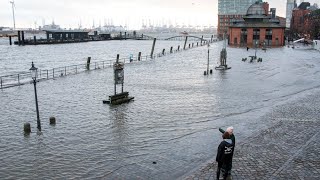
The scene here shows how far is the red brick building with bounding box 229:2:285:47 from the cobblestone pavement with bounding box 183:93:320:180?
344 feet

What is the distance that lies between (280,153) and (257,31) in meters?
116

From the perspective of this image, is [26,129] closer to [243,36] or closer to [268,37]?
[268,37]

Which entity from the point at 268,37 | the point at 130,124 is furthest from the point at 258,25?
the point at 130,124

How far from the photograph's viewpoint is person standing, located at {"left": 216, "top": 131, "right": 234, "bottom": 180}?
11836 mm

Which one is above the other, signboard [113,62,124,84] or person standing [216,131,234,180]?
signboard [113,62,124,84]

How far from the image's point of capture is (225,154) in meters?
12.0

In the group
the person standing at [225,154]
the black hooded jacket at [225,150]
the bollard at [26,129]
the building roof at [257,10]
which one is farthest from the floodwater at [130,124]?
the building roof at [257,10]

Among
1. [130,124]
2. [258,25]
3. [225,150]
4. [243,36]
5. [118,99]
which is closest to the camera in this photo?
[225,150]

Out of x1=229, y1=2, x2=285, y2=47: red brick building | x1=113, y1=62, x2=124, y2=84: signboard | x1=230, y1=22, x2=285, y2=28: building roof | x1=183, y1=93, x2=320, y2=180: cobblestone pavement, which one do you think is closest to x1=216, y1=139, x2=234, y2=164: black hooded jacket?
x1=183, y1=93, x2=320, y2=180: cobblestone pavement

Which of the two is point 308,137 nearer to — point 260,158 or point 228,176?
point 260,158

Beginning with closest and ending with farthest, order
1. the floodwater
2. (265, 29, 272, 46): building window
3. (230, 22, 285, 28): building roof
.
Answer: the floodwater → (230, 22, 285, 28): building roof → (265, 29, 272, 46): building window

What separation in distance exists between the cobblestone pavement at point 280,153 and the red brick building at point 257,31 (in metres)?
105

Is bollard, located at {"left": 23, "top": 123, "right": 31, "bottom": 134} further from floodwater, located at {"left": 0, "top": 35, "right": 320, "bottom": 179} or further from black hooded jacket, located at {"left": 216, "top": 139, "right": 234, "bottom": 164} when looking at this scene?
black hooded jacket, located at {"left": 216, "top": 139, "right": 234, "bottom": 164}

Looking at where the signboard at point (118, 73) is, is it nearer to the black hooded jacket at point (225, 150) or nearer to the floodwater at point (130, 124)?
the floodwater at point (130, 124)
